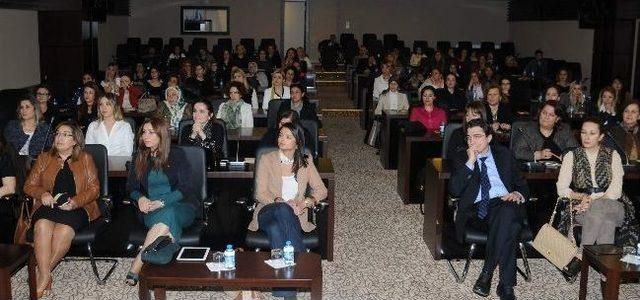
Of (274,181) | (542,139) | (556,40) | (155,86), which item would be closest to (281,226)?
(274,181)

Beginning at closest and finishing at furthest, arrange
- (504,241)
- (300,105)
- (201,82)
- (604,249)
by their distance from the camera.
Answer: (604,249) → (504,241) → (300,105) → (201,82)

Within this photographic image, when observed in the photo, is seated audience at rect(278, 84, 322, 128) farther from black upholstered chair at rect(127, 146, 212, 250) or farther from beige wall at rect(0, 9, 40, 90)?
beige wall at rect(0, 9, 40, 90)

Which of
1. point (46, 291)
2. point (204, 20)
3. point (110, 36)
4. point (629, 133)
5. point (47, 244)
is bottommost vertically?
point (46, 291)

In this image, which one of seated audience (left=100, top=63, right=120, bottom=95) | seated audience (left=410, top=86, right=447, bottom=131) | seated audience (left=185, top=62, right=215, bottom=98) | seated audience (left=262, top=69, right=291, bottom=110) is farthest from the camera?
seated audience (left=185, top=62, right=215, bottom=98)

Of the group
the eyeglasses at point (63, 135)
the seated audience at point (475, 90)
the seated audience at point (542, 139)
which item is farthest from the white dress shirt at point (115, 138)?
the seated audience at point (475, 90)

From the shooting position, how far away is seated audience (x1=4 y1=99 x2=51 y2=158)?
627 centimetres

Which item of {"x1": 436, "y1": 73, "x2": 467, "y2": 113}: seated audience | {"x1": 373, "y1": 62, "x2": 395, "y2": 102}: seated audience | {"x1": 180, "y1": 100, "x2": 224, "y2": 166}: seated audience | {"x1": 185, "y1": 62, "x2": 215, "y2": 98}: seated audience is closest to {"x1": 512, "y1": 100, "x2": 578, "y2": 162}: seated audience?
{"x1": 180, "y1": 100, "x2": 224, "y2": 166}: seated audience

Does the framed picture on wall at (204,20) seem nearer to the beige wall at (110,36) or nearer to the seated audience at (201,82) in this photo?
the beige wall at (110,36)

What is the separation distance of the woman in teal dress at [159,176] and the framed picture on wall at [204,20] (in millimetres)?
17149

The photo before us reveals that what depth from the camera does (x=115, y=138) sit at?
246 inches

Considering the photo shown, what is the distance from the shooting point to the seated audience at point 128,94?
32.9 feet

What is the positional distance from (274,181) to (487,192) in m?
1.49

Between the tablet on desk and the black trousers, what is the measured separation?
192cm

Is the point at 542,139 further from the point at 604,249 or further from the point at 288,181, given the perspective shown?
the point at 288,181
